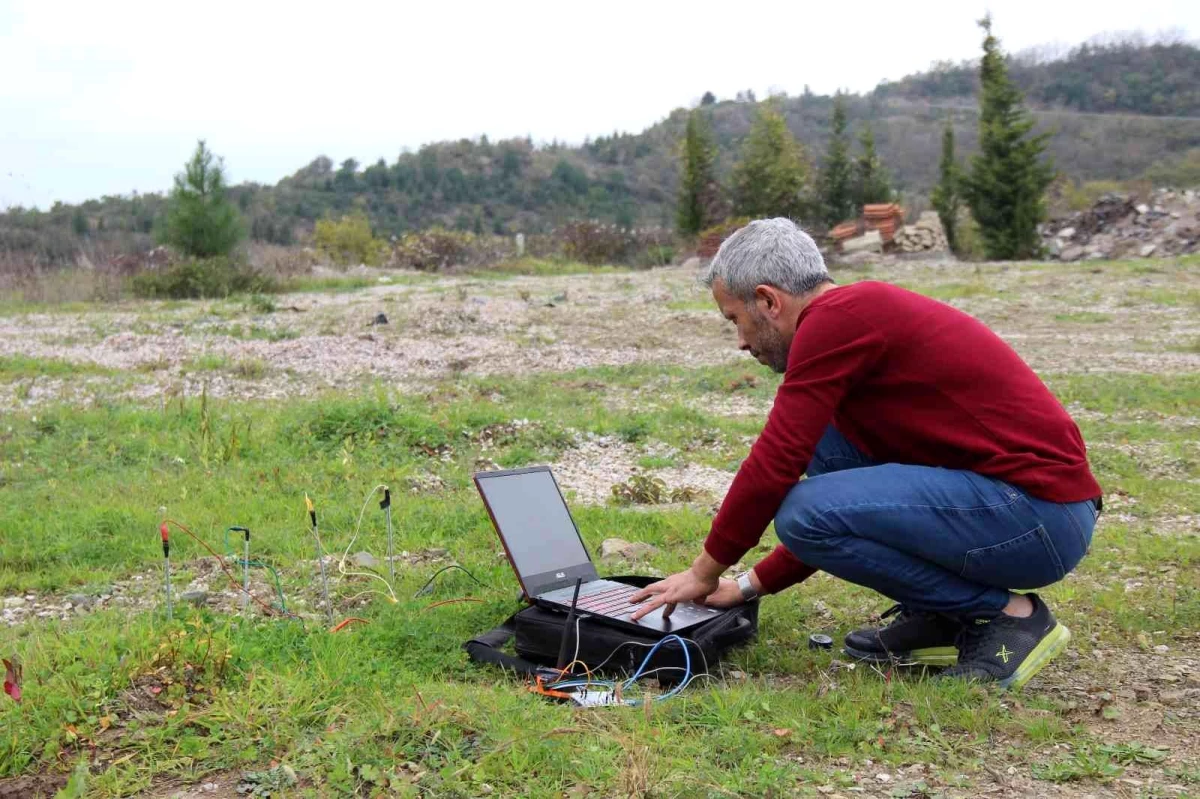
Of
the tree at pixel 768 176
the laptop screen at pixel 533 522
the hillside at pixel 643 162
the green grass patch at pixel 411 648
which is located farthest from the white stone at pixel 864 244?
the hillside at pixel 643 162

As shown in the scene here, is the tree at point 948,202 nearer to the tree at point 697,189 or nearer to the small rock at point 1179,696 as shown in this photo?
the tree at point 697,189

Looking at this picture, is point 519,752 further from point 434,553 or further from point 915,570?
point 434,553

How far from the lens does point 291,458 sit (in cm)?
601

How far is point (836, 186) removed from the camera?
31.4 m

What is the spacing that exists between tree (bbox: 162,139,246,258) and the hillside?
27.1 m

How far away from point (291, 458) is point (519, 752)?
13.2ft

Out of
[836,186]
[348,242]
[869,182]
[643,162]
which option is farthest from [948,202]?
[643,162]

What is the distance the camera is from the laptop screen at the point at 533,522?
11.3 ft

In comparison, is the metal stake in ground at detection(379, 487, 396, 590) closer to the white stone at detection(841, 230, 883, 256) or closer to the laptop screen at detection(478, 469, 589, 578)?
the laptop screen at detection(478, 469, 589, 578)

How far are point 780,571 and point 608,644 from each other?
0.60m

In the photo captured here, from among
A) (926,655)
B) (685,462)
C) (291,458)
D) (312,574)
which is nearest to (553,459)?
(685,462)

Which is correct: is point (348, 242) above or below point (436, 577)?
above

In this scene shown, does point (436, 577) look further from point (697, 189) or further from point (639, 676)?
point (697, 189)

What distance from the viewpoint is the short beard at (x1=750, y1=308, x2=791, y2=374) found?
2.96 meters
